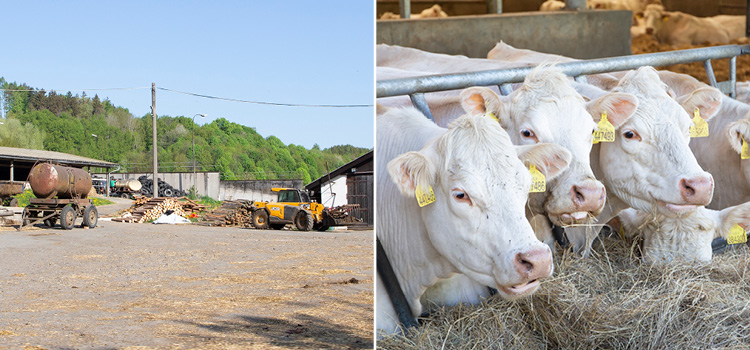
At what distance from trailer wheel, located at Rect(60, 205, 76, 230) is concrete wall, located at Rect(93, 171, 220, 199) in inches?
32.1

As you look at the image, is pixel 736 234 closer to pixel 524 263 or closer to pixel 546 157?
pixel 546 157

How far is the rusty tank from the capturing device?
1032 cm

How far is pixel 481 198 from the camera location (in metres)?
1.39

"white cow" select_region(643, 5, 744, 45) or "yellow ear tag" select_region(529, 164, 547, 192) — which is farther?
"white cow" select_region(643, 5, 744, 45)

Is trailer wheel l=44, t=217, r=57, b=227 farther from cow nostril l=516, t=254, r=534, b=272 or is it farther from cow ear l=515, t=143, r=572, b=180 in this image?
cow nostril l=516, t=254, r=534, b=272

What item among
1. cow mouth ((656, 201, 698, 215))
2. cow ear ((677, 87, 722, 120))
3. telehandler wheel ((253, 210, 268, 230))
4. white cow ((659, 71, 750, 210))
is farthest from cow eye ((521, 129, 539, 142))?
telehandler wheel ((253, 210, 268, 230))

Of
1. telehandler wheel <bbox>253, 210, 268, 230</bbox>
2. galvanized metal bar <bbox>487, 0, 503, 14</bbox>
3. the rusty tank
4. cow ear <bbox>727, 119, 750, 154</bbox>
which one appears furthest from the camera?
telehandler wheel <bbox>253, 210, 268, 230</bbox>

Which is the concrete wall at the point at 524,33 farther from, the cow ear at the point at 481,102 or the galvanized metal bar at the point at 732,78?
the cow ear at the point at 481,102

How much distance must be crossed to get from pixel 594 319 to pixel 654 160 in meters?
0.53

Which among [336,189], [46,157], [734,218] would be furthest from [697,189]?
[46,157]

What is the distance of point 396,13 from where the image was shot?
6.17m

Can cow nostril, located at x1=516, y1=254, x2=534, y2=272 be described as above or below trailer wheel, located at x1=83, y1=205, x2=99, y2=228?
above

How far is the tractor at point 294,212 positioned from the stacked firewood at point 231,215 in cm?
49

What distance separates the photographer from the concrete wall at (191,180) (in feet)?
37.0
